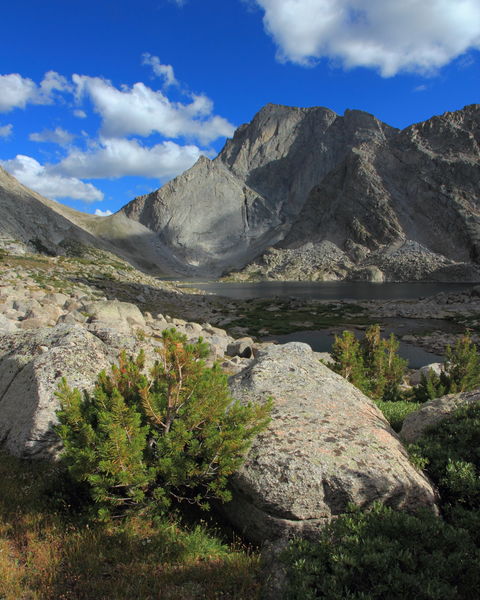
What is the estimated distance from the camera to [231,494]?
575 centimetres

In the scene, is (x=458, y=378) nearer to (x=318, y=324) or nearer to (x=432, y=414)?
(x=432, y=414)

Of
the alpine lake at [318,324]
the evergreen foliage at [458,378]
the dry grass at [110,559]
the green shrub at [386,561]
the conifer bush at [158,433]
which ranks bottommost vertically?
the dry grass at [110,559]

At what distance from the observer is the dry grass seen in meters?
4.46

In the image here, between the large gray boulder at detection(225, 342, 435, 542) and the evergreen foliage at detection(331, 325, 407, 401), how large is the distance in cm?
856

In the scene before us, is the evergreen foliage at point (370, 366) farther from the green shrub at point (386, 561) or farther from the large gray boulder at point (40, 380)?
the green shrub at point (386, 561)

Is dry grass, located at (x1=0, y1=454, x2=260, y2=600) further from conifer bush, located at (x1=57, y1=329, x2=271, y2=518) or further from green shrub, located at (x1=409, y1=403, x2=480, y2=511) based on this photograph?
green shrub, located at (x1=409, y1=403, x2=480, y2=511)

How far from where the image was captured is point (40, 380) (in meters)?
7.52

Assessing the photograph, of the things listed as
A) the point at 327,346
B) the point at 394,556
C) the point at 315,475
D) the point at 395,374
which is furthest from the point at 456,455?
the point at 327,346

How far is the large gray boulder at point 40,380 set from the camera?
7086 millimetres

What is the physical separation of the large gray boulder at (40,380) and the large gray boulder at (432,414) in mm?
6978

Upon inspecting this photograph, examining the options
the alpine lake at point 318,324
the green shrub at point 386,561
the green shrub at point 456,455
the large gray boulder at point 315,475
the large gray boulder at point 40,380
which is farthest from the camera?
the alpine lake at point 318,324

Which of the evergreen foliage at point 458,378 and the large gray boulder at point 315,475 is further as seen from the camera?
the evergreen foliage at point 458,378

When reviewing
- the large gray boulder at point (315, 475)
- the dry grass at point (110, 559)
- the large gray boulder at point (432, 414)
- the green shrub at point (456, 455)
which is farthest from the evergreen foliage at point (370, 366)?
the dry grass at point (110, 559)

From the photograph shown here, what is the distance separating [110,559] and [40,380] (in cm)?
393
